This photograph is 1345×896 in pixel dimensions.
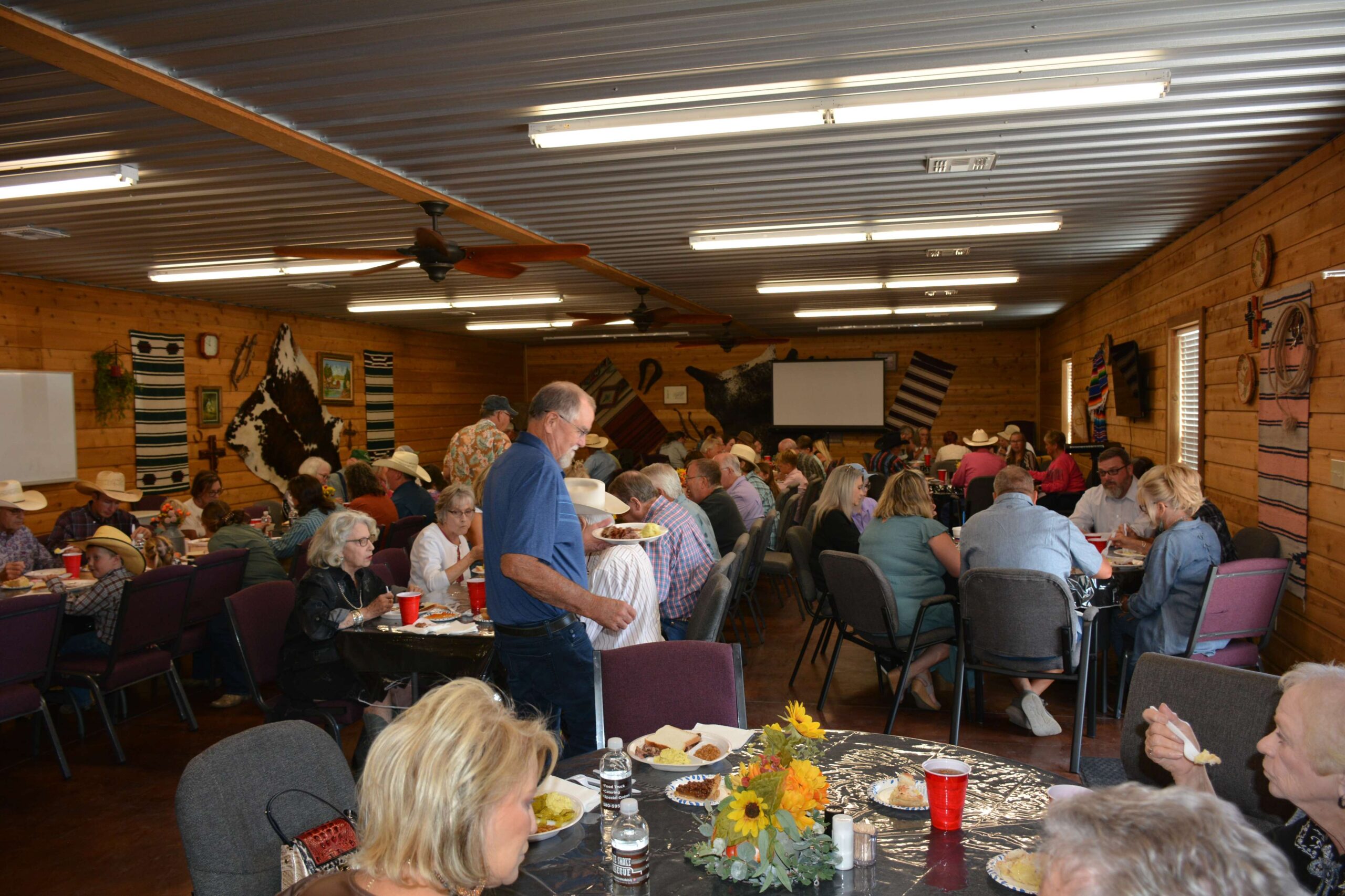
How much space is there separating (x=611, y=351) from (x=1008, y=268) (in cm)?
924

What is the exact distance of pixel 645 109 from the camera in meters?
3.92

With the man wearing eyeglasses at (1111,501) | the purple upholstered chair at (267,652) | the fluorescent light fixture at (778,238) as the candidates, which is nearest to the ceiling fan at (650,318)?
the fluorescent light fixture at (778,238)

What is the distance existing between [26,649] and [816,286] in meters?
7.53

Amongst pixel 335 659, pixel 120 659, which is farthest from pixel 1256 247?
pixel 120 659

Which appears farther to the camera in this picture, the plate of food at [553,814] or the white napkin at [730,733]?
the white napkin at [730,733]

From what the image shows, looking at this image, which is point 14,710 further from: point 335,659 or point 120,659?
point 335,659

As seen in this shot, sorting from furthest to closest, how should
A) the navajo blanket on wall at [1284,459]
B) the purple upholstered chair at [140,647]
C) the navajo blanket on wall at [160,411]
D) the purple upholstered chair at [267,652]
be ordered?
the navajo blanket on wall at [160,411] < the navajo blanket on wall at [1284,459] < the purple upholstered chair at [140,647] < the purple upholstered chair at [267,652]

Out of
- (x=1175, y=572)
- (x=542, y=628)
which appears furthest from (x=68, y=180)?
(x=1175, y=572)

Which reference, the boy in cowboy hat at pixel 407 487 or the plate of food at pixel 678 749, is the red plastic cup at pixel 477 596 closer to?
the plate of food at pixel 678 749

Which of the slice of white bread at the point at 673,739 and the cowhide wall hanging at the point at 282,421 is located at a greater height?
the cowhide wall hanging at the point at 282,421

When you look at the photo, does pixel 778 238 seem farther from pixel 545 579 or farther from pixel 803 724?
pixel 803 724

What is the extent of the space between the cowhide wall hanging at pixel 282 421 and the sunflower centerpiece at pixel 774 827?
1000cm

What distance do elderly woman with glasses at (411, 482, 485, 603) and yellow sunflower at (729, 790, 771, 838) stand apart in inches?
118

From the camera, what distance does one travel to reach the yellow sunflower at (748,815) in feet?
5.00
